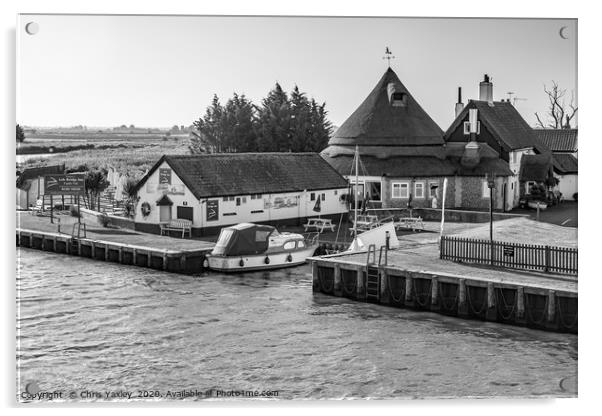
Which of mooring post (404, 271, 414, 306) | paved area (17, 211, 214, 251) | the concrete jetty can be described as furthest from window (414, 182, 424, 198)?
mooring post (404, 271, 414, 306)

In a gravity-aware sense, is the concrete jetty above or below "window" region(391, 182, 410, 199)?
below

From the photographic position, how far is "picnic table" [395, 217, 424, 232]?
33222 mm

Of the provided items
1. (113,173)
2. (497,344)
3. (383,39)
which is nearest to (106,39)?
(383,39)

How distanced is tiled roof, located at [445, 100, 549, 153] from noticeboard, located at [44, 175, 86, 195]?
16.7 meters

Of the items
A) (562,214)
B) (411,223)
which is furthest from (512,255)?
(411,223)

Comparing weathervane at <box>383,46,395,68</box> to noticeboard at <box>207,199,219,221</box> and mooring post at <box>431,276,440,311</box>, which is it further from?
noticeboard at <box>207,199,219,221</box>

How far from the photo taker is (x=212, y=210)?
32.2 metres

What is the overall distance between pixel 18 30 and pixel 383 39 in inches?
235

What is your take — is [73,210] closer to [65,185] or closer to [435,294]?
[65,185]

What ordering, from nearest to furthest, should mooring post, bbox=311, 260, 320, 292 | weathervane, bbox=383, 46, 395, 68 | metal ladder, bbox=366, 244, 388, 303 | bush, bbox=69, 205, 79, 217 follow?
weathervane, bbox=383, 46, 395, 68
metal ladder, bbox=366, 244, 388, 303
mooring post, bbox=311, 260, 320, 292
bush, bbox=69, 205, 79, 217

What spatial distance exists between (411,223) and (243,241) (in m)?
6.92

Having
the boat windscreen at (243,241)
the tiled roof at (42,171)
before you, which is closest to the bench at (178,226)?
the boat windscreen at (243,241)

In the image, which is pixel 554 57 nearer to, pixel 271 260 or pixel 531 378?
pixel 531 378

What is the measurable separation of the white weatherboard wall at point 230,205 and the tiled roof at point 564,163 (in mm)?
9149
